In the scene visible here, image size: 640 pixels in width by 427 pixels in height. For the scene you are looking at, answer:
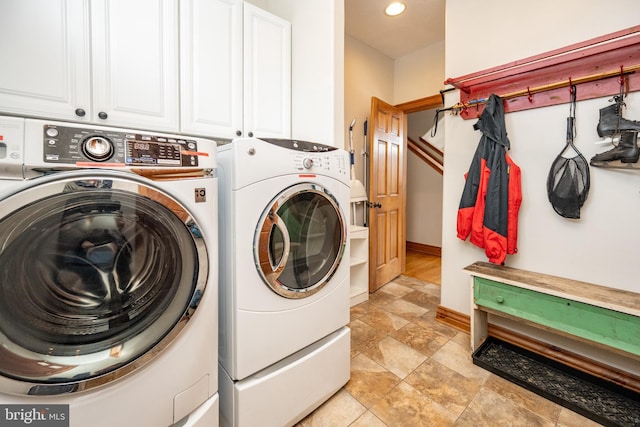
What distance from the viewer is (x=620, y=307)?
1189 millimetres

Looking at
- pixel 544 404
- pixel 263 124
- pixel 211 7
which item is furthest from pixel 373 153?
pixel 544 404

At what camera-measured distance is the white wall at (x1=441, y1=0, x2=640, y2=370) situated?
54.5 inches

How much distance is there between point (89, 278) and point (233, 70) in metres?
1.27

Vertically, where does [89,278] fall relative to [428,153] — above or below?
below

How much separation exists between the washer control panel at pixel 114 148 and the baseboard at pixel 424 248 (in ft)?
13.1

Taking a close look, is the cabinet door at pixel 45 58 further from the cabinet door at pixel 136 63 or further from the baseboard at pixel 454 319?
the baseboard at pixel 454 319

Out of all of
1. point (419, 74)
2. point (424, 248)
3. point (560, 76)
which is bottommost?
point (424, 248)

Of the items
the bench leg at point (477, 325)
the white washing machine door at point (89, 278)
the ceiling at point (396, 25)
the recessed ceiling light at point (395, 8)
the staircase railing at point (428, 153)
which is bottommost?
the bench leg at point (477, 325)

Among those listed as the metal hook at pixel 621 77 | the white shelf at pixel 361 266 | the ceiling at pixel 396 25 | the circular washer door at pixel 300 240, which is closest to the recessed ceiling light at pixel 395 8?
the ceiling at pixel 396 25

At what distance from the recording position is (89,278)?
75 centimetres

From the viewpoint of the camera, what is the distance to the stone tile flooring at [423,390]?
123cm

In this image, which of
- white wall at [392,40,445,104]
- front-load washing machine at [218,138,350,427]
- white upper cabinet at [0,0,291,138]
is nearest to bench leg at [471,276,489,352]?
front-load washing machine at [218,138,350,427]

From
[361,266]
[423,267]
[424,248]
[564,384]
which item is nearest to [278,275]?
[361,266]

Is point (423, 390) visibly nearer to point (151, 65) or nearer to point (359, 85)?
point (151, 65)
